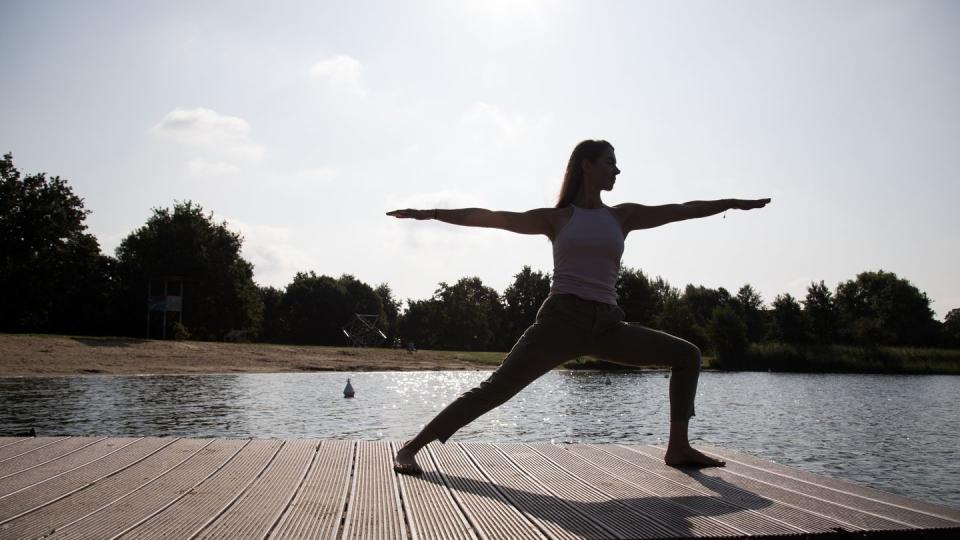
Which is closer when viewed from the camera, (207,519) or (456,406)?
(207,519)

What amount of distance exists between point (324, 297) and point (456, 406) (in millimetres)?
104969

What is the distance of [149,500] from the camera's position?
3928mm

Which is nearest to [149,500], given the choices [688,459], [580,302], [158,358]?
[580,302]

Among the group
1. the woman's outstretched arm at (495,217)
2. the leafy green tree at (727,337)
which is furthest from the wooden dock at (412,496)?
the leafy green tree at (727,337)

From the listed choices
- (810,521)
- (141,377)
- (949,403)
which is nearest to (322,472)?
(810,521)

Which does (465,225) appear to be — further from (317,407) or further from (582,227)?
(317,407)

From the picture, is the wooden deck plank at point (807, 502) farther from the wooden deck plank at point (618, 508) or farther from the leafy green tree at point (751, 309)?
the leafy green tree at point (751, 309)

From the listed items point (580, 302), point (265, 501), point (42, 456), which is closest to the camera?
point (265, 501)

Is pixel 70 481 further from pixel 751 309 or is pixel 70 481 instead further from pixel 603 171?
pixel 751 309

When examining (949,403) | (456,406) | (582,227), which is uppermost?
(582,227)

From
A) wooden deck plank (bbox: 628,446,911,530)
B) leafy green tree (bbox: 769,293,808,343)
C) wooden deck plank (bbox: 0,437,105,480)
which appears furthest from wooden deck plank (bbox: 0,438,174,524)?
leafy green tree (bbox: 769,293,808,343)

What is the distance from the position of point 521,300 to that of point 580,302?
104 meters

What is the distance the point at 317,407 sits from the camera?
2148 centimetres

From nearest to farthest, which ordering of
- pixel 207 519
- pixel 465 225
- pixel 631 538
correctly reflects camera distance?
pixel 631 538 → pixel 207 519 → pixel 465 225
